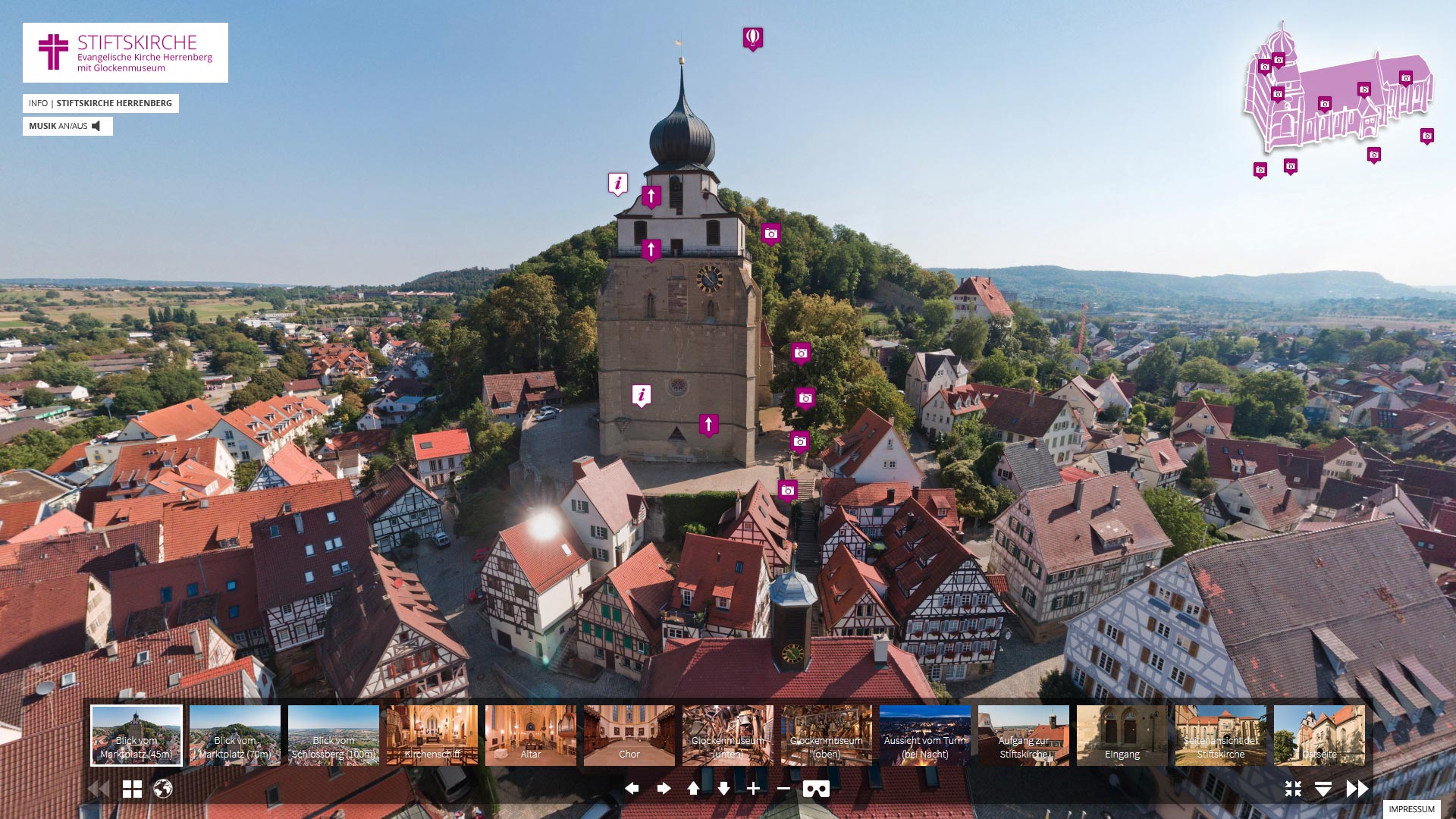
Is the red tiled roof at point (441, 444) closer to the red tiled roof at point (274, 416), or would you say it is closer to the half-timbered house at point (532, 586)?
the half-timbered house at point (532, 586)

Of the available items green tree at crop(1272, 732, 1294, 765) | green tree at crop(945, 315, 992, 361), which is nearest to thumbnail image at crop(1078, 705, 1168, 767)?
green tree at crop(1272, 732, 1294, 765)

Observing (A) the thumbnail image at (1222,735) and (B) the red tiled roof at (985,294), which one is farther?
(B) the red tiled roof at (985,294)

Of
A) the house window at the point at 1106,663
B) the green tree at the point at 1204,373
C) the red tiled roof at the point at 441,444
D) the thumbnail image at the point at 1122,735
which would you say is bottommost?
the thumbnail image at the point at 1122,735

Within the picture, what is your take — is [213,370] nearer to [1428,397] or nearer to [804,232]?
[804,232]

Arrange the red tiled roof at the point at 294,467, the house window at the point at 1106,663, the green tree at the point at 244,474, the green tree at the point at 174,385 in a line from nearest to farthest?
the house window at the point at 1106,663, the red tiled roof at the point at 294,467, the green tree at the point at 244,474, the green tree at the point at 174,385

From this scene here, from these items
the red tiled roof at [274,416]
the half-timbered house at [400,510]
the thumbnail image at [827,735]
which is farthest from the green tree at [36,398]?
the thumbnail image at [827,735]

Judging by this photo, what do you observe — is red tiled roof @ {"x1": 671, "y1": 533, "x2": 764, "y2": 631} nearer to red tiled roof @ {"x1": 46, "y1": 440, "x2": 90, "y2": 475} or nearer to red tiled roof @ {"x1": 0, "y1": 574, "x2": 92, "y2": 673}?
red tiled roof @ {"x1": 0, "y1": 574, "x2": 92, "y2": 673}

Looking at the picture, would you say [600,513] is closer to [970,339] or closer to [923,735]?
[923,735]
